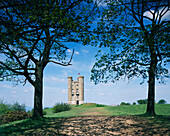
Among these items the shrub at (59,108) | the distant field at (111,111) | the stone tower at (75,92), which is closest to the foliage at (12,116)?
the distant field at (111,111)

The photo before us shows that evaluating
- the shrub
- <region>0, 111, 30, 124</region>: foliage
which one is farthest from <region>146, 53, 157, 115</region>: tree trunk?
the shrub

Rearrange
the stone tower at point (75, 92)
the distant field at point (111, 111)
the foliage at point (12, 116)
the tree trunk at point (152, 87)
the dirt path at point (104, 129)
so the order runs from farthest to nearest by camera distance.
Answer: the stone tower at point (75, 92)
the distant field at point (111, 111)
the foliage at point (12, 116)
the tree trunk at point (152, 87)
the dirt path at point (104, 129)

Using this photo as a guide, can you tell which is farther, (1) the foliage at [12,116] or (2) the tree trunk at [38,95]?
(1) the foliage at [12,116]

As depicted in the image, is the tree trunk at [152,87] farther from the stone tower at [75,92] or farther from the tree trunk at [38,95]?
the stone tower at [75,92]

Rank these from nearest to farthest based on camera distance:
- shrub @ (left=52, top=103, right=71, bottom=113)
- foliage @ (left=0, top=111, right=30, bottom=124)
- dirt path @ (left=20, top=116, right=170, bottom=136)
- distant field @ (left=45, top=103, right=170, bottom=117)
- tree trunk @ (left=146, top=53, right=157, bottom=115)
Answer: dirt path @ (left=20, top=116, right=170, bottom=136) < tree trunk @ (left=146, top=53, right=157, bottom=115) < foliage @ (left=0, top=111, right=30, bottom=124) < distant field @ (left=45, top=103, right=170, bottom=117) < shrub @ (left=52, top=103, right=71, bottom=113)

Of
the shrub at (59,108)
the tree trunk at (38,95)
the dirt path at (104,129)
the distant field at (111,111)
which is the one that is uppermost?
the tree trunk at (38,95)

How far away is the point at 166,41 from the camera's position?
11328mm

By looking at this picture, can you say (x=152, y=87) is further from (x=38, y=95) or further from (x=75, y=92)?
(x=75, y=92)

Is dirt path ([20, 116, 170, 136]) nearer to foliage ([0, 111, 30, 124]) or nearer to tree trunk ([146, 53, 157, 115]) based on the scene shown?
tree trunk ([146, 53, 157, 115])

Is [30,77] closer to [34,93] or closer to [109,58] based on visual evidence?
[34,93]

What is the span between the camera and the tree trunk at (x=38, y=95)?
44.8 ft

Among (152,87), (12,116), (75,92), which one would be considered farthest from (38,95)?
(75,92)

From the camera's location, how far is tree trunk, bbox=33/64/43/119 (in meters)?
13.6

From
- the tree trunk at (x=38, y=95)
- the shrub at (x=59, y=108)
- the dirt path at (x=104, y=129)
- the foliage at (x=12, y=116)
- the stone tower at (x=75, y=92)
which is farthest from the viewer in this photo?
the stone tower at (x=75, y=92)
